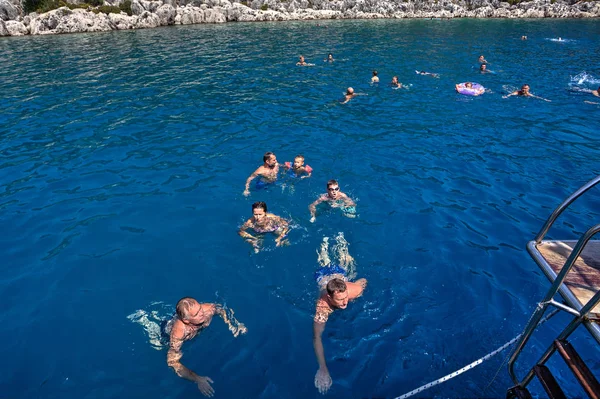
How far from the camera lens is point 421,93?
18781 mm

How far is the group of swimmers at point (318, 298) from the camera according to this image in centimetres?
550

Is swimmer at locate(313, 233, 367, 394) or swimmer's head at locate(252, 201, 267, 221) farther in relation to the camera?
swimmer's head at locate(252, 201, 267, 221)

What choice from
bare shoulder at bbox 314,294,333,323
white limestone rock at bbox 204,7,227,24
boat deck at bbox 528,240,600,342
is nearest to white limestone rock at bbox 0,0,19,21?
white limestone rock at bbox 204,7,227,24

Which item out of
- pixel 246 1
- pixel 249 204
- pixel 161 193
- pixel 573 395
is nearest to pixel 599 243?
pixel 573 395

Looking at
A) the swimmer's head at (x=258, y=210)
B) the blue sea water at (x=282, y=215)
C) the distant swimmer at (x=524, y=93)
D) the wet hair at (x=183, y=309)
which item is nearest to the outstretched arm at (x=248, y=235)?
the blue sea water at (x=282, y=215)

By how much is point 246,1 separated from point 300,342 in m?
74.9

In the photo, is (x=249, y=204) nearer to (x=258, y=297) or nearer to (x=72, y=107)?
(x=258, y=297)

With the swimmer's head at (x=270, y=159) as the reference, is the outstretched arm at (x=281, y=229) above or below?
below

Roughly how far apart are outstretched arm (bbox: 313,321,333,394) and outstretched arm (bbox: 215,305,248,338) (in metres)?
1.29

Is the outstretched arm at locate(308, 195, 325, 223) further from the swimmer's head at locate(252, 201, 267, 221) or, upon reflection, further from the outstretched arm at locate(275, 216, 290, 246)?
the swimmer's head at locate(252, 201, 267, 221)

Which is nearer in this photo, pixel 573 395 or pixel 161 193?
pixel 573 395

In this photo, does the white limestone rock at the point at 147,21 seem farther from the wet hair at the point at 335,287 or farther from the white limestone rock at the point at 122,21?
the wet hair at the point at 335,287

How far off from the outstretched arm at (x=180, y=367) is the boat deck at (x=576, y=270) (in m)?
4.75

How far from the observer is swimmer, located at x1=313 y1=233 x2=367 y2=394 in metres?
5.38
